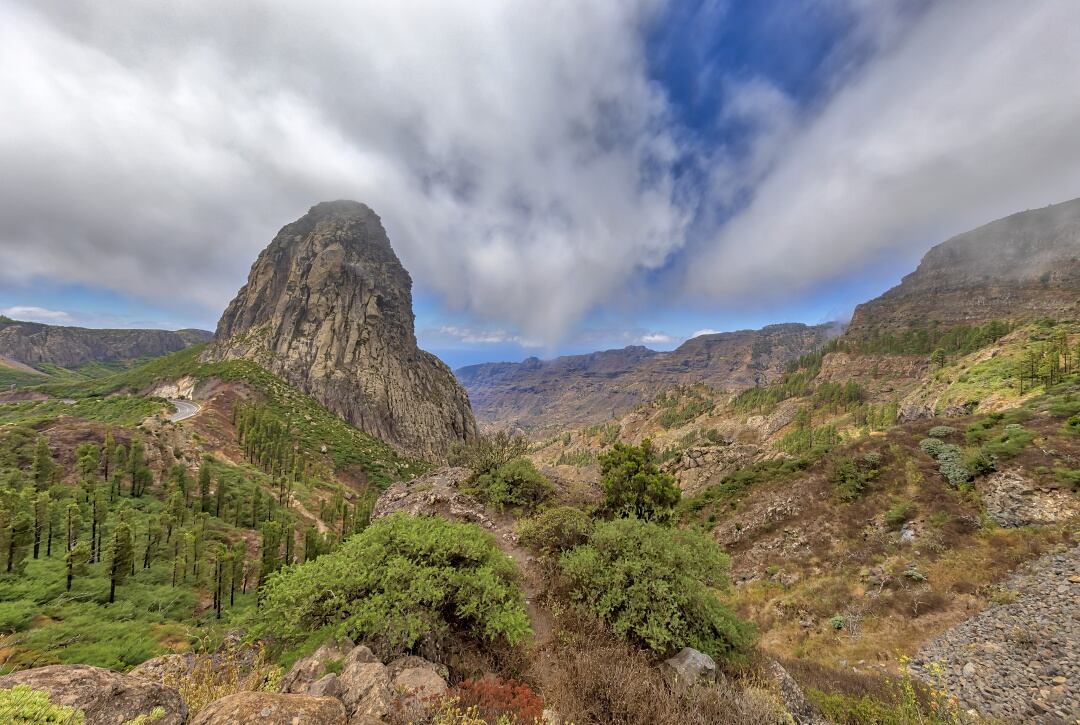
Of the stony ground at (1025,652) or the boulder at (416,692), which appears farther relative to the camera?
the stony ground at (1025,652)

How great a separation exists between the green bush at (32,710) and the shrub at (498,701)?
5537 millimetres

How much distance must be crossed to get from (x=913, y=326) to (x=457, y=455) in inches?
8472

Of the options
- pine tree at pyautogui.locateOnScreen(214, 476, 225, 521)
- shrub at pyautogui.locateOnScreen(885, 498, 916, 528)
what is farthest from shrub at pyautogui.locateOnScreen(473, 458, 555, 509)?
Answer: pine tree at pyautogui.locateOnScreen(214, 476, 225, 521)

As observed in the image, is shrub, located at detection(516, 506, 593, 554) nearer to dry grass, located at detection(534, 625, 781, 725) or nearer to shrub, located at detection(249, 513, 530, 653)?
shrub, located at detection(249, 513, 530, 653)

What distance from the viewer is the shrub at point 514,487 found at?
24.7 metres

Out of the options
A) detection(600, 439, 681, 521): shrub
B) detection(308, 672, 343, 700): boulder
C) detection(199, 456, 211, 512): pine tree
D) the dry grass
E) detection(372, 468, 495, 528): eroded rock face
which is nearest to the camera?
detection(308, 672, 343, 700): boulder

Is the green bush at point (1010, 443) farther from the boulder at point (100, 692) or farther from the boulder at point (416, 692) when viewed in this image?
the boulder at point (100, 692)

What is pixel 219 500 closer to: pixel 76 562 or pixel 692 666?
pixel 76 562

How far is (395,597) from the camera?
997cm

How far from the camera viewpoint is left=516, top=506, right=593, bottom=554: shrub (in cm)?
1742

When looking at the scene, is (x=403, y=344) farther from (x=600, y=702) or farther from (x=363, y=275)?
(x=600, y=702)

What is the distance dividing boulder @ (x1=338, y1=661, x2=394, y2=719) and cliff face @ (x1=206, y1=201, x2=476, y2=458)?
11224 centimetres

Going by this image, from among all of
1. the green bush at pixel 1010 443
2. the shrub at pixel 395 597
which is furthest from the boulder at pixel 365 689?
the green bush at pixel 1010 443

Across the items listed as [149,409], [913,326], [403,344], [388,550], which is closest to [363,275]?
[403,344]
